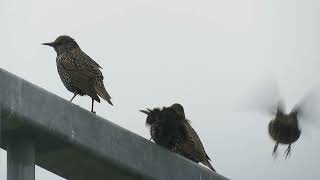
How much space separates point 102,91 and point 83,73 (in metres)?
0.34

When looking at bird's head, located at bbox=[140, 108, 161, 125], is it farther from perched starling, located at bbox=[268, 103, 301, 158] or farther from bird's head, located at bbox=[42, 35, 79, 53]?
perched starling, located at bbox=[268, 103, 301, 158]

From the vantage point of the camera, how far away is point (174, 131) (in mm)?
10945

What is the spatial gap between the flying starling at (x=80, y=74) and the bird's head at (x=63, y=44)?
61mm

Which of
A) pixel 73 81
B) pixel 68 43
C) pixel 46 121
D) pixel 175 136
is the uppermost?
pixel 68 43

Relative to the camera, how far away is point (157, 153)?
323 inches

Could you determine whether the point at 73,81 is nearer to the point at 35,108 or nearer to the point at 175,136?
the point at 175,136

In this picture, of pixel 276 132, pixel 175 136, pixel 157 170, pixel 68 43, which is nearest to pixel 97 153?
pixel 157 170

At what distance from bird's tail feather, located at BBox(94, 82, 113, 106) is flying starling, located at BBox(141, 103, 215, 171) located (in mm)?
459

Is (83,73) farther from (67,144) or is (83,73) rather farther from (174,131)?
(67,144)

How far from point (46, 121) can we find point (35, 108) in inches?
5.6

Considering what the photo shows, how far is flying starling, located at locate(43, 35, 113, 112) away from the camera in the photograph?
10961mm

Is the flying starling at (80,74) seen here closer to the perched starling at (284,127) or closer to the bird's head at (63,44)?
the bird's head at (63,44)

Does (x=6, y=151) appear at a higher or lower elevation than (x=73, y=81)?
lower

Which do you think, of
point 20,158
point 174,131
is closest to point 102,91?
point 174,131
